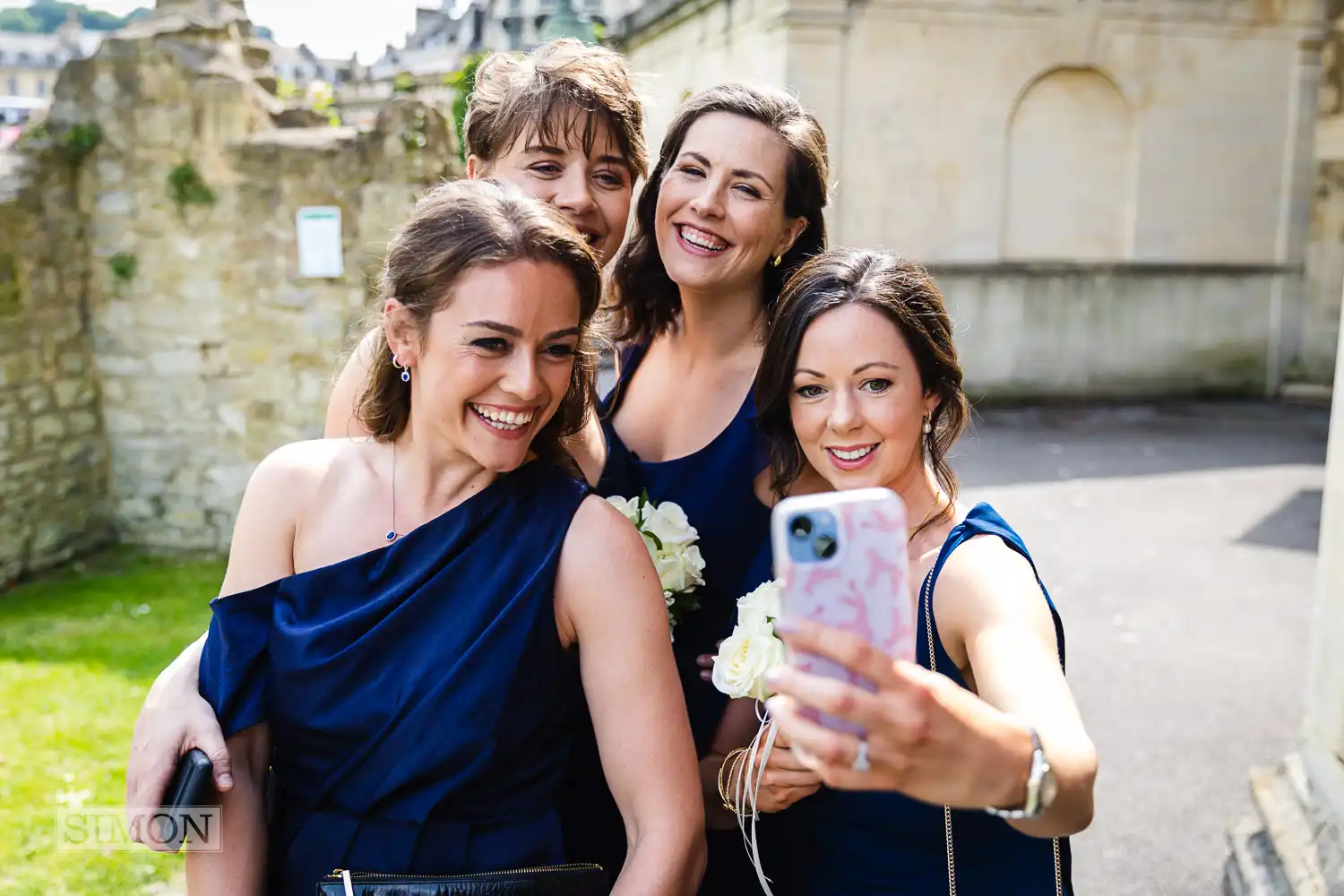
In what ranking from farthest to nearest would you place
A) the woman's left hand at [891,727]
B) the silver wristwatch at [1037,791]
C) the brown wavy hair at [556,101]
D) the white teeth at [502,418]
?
1. the brown wavy hair at [556,101]
2. the white teeth at [502,418]
3. the silver wristwatch at [1037,791]
4. the woman's left hand at [891,727]

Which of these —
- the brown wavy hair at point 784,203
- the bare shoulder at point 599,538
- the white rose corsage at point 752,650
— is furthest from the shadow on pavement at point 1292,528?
the bare shoulder at point 599,538

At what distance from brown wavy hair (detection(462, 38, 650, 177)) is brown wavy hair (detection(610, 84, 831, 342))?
→ 15 centimetres

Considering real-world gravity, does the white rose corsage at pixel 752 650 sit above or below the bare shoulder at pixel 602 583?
below

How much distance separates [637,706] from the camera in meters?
1.88

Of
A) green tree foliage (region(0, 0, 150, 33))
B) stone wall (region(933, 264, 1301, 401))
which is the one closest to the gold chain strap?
stone wall (region(933, 264, 1301, 401))

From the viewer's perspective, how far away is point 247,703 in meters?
1.97

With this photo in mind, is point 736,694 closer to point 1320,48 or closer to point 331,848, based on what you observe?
point 331,848

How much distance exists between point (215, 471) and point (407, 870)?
7371mm

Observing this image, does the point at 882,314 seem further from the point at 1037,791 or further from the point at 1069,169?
the point at 1069,169

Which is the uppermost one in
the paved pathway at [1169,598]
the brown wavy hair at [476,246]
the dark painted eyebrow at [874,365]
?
the brown wavy hair at [476,246]

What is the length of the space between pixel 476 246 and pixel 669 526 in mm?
738

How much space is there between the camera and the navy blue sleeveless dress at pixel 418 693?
188cm

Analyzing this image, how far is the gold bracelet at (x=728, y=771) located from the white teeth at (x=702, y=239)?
1174mm

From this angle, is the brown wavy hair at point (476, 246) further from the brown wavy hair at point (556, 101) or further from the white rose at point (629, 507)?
the brown wavy hair at point (556, 101)
